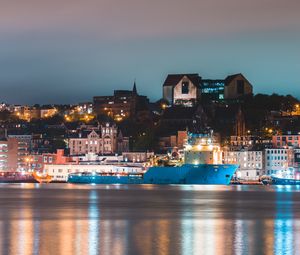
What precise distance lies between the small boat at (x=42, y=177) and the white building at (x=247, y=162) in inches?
846

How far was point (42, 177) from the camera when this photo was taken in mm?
103188

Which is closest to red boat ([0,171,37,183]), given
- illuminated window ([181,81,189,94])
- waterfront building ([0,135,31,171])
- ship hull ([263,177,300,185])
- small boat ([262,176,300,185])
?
waterfront building ([0,135,31,171])

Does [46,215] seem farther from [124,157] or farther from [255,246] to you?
[124,157]

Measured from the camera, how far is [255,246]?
1116 inches

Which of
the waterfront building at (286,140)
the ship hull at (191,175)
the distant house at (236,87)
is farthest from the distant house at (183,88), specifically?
the ship hull at (191,175)

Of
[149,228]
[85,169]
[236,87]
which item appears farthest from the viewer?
A: [236,87]

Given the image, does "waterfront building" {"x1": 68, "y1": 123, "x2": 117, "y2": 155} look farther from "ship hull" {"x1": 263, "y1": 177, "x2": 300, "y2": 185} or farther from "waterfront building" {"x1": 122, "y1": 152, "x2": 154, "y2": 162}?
"ship hull" {"x1": 263, "y1": 177, "x2": 300, "y2": 185}

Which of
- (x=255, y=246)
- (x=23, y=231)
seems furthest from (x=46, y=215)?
(x=255, y=246)

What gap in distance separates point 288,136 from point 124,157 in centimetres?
1935

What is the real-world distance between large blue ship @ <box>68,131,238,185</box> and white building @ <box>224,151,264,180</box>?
6728 millimetres

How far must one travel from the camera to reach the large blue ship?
3238 inches

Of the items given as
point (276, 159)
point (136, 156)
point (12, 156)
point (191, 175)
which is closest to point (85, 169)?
point (136, 156)

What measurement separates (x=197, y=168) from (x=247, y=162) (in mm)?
14358

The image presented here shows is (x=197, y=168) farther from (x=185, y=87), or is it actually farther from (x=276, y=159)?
(x=185, y=87)
